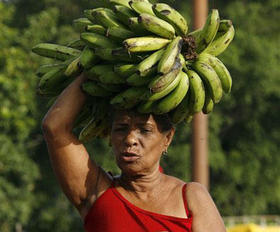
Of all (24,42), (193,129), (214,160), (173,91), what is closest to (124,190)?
(173,91)

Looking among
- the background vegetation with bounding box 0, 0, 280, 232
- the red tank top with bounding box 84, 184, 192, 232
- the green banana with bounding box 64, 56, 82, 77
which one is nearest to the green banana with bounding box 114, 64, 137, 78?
the green banana with bounding box 64, 56, 82, 77

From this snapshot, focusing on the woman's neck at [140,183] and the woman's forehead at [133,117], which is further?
the woman's neck at [140,183]

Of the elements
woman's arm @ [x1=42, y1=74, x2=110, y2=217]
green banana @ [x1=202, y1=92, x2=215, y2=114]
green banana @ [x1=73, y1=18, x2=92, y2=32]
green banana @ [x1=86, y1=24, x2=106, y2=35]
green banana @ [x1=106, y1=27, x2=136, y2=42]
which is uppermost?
green banana @ [x1=106, y1=27, x2=136, y2=42]

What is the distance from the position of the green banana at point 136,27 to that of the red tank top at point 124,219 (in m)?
0.90

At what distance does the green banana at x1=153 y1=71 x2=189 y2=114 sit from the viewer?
13.8ft

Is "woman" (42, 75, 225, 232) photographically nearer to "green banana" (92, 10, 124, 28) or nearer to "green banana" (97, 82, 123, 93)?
"green banana" (97, 82, 123, 93)

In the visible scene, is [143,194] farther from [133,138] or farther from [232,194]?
[232,194]

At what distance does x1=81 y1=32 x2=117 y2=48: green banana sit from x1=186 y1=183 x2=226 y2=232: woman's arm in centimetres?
94

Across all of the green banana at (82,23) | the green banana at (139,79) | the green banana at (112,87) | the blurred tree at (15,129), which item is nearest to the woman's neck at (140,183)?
the green banana at (112,87)

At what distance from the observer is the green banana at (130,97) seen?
417 cm

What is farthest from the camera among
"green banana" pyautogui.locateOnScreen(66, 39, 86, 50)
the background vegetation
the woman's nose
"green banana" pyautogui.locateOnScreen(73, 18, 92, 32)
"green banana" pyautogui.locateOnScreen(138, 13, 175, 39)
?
the background vegetation

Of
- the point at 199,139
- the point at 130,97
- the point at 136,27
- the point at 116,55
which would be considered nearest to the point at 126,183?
the point at 130,97

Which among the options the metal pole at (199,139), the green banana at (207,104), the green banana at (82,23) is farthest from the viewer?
the metal pole at (199,139)

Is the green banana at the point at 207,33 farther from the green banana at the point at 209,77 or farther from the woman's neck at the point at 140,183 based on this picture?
the woman's neck at the point at 140,183
